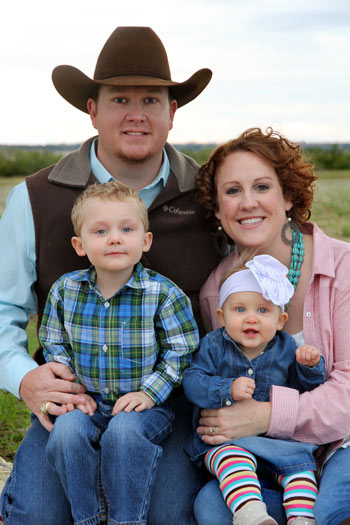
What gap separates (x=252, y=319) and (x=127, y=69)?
1.57 meters

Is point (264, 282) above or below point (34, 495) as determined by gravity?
above

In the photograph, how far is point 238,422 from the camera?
9.37ft

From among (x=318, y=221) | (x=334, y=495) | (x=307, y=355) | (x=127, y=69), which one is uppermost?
(x=127, y=69)

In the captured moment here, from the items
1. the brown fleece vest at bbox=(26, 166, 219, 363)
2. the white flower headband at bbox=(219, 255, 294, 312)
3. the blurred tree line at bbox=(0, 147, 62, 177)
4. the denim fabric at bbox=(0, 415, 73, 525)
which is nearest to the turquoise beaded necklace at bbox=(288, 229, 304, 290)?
the white flower headband at bbox=(219, 255, 294, 312)

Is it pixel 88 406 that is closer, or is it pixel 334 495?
pixel 334 495

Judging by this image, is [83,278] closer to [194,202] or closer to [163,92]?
[194,202]

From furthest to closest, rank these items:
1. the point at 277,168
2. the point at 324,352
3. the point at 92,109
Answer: the point at 92,109
the point at 277,168
the point at 324,352

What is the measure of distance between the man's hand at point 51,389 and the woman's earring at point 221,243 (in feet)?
3.64

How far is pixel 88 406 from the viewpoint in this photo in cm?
292

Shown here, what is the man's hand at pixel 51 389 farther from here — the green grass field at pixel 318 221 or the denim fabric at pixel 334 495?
the green grass field at pixel 318 221

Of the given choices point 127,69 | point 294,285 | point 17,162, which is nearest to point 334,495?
point 294,285

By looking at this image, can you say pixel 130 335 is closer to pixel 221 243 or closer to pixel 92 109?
pixel 221 243

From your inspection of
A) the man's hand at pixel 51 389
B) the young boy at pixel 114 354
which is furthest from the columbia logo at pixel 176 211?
the man's hand at pixel 51 389

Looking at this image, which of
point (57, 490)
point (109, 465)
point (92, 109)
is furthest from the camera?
point (92, 109)
